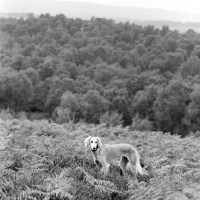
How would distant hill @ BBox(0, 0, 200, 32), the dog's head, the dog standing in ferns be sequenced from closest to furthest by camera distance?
the dog's head < the dog standing in ferns < distant hill @ BBox(0, 0, 200, 32)

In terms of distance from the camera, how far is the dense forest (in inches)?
2800

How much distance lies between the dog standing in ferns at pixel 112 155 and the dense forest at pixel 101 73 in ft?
165

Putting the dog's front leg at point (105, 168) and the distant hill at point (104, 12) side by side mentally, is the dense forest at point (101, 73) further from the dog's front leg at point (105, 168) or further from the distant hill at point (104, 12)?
the dog's front leg at point (105, 168)

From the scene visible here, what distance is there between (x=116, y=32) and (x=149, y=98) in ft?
263

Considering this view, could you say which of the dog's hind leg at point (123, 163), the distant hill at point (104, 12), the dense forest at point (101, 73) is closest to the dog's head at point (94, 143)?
the dog's hind leg at point (123, 163)

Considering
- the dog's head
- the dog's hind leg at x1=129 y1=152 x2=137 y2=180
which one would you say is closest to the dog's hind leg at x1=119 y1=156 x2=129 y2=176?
the dog's hind leg at x1=129 y1=152 x2=137 y2=180

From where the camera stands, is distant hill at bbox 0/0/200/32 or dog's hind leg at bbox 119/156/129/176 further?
distant hill at bbox 0/0/200/32

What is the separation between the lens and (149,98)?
7731cm

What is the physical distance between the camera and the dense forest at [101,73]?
71.1 metres

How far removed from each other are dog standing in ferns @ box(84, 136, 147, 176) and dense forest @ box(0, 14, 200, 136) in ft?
165

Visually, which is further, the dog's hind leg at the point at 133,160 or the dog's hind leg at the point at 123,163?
the dog's hind leg at the point at 123,163

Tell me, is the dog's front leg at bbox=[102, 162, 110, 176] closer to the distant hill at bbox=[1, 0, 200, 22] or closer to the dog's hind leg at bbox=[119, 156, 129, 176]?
the dog's hind leg at bbox=[119, 156, 129, 176]

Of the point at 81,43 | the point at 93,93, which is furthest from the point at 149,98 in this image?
the point at 81,43

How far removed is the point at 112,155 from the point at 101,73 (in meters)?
90.1
